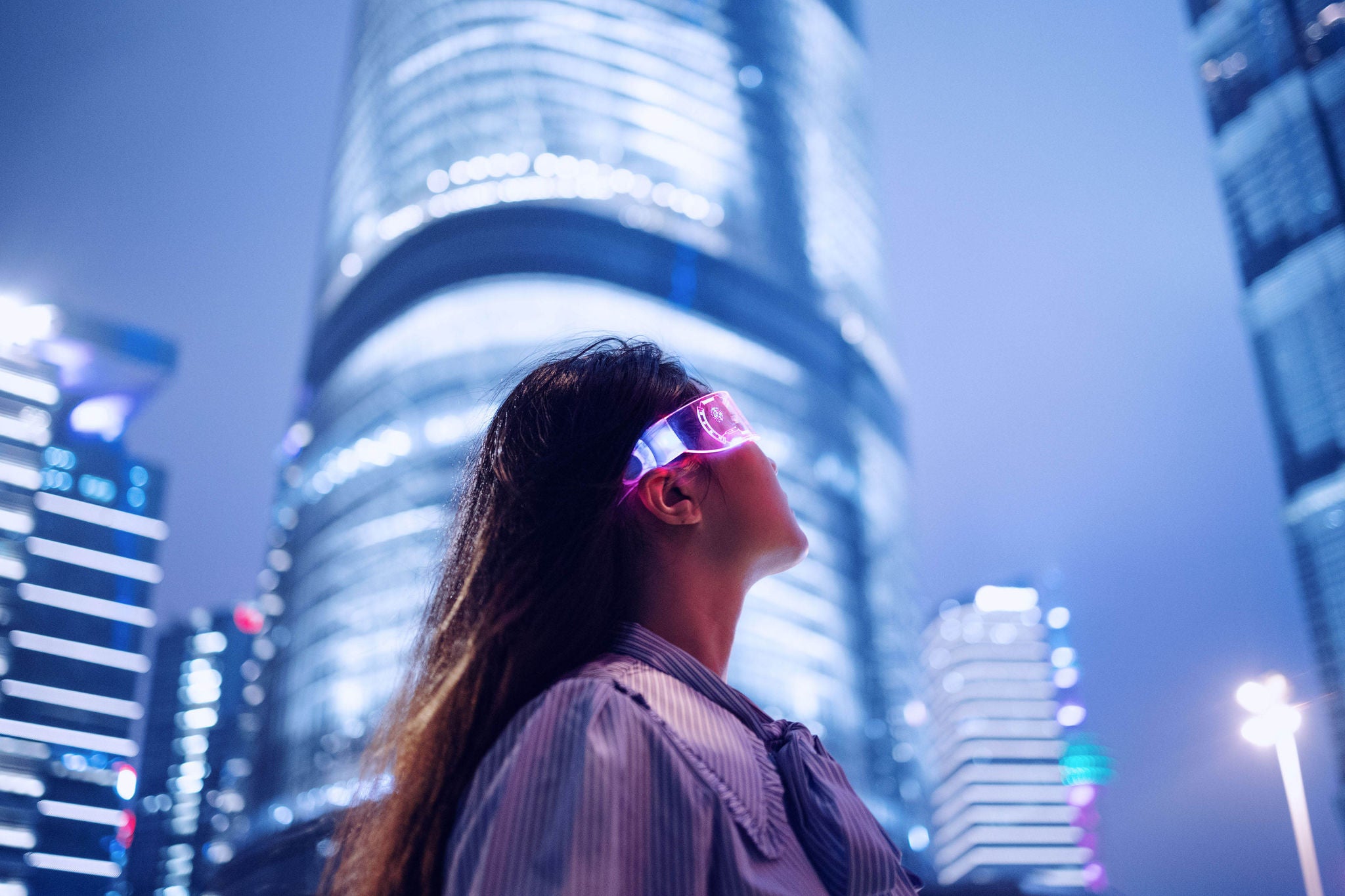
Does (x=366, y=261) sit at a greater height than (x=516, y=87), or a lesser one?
lesser

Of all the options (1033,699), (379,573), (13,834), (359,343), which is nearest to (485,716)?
(379,573)

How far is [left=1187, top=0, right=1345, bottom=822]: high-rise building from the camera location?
33.8 metres

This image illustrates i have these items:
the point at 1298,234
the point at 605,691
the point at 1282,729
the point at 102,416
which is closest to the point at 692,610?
the point at 605,691

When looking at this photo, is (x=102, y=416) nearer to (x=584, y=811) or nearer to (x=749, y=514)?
(x=749, y=514)

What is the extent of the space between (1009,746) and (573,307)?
96.1 m

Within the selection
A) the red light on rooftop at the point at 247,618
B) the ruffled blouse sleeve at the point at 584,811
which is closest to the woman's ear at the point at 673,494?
the ruffled blouse sleeve at the point at 584,811

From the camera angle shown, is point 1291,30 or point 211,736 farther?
point 211,736

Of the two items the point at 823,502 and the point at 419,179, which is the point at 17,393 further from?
the point at 823,502

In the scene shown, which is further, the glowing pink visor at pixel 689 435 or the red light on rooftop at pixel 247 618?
the red light on rooftop at pixel 247 618

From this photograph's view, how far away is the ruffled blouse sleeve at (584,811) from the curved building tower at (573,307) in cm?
4200

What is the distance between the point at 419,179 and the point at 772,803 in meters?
56.2

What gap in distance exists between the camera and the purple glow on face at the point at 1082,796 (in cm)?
11662

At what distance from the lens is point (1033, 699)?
12700cm

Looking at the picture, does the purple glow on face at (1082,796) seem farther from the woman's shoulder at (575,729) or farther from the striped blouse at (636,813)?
the woman's shoulder at (575,729)
